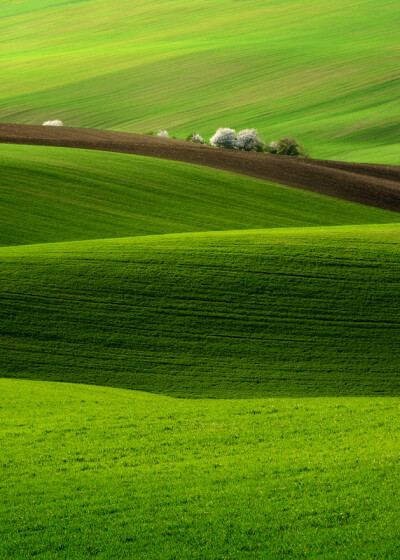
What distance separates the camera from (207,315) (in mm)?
24984

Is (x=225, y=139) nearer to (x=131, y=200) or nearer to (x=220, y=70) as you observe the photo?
(x=131, y=200)

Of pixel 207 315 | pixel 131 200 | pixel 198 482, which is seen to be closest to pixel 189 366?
pixel 207 315

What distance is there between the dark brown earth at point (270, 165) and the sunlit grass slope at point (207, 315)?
17316mm

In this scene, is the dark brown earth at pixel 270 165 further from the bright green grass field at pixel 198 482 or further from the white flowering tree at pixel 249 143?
the bright green grass field at pixel 198 482

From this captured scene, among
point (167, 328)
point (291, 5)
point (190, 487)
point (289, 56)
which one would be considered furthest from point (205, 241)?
point (291, 5)

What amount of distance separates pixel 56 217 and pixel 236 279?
13309 mm

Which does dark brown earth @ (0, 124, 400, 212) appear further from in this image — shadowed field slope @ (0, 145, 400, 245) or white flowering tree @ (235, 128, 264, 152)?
white flowering tree @ (235, 128, 264, 152)

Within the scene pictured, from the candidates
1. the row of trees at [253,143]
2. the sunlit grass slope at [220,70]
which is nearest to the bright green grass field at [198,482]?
the row of trees at [253,143]

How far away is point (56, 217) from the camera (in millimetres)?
37531

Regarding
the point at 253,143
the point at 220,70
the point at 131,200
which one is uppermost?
the point at 220,70

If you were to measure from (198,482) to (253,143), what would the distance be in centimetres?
6654

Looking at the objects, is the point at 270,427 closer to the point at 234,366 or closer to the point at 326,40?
the point at 234,366

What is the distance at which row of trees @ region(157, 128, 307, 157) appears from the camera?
73.3m

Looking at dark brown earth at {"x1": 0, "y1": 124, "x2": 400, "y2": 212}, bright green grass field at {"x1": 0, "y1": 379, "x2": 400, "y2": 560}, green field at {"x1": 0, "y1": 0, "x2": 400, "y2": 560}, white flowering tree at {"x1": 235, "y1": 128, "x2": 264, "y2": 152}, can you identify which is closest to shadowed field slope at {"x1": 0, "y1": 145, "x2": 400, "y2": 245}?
green field at {"x1": 0, "y1": 0, "x2": 400, "y2": 560}
